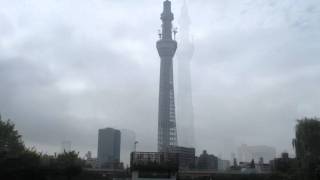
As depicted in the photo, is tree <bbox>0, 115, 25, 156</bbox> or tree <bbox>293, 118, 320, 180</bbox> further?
tree <bbox>0, 115, 25, 156</bbox>

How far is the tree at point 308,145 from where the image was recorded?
222ft

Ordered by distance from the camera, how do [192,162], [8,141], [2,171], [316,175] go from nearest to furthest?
[316,175], [2,171], [8,141], [192,162]

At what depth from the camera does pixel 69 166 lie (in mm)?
77500

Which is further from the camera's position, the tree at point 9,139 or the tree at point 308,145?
the tree at point 9,139

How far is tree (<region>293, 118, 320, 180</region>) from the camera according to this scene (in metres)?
67.8

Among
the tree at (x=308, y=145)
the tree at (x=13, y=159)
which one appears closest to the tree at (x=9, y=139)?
Answer: the tree at (x=13, y=159)

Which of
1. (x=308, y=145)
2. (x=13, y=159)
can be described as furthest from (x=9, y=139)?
(x=308, y=145)

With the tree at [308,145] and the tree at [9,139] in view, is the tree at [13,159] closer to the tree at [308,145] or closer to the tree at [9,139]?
the tree at [9,139]

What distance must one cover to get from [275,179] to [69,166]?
38.7 m

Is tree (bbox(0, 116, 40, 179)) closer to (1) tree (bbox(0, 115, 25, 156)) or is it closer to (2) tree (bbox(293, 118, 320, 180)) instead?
(1) tree (bbox(0, 115, 25, 156))

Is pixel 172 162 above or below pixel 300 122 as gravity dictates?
below

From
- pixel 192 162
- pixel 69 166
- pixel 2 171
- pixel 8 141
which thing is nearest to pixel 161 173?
pixel 69 166

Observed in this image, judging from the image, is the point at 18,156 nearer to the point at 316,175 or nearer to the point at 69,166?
the point at 69,166

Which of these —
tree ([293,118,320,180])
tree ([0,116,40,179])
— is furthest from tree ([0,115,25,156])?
tree ([293,118,320,180])
